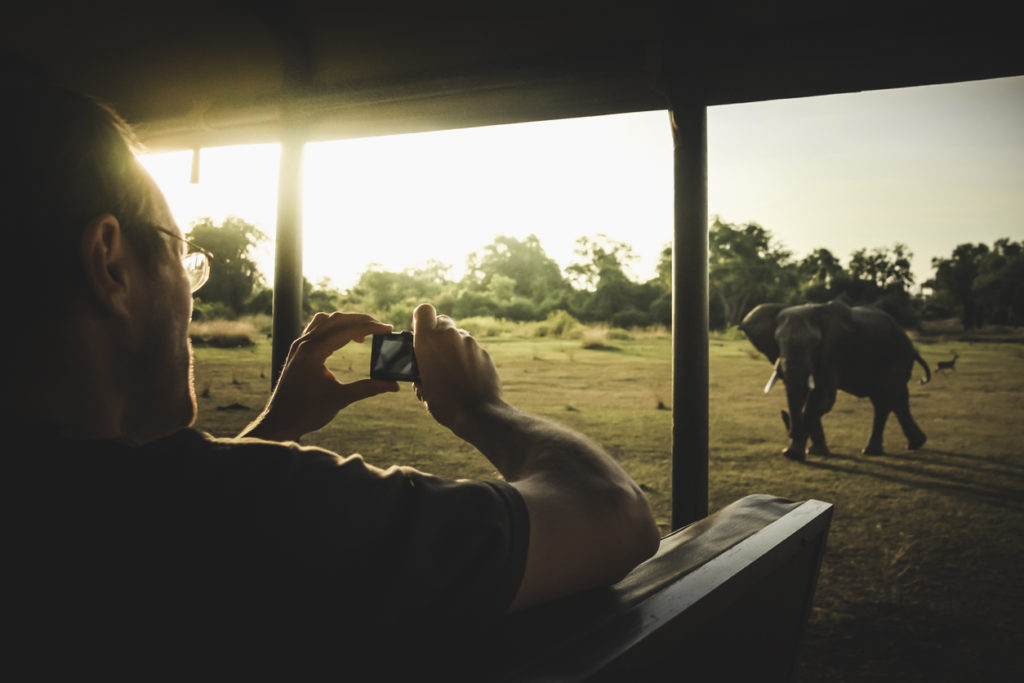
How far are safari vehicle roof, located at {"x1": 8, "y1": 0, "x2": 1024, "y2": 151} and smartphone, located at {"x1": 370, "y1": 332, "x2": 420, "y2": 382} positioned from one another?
110 centimetres

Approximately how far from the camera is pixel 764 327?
4.73m

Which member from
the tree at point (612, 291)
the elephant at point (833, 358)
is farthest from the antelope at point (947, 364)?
the tree at point (612, 291)

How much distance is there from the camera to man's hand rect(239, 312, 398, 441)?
2.80 ft

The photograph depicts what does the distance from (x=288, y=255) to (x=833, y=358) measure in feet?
13.8

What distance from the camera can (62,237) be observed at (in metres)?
0.42

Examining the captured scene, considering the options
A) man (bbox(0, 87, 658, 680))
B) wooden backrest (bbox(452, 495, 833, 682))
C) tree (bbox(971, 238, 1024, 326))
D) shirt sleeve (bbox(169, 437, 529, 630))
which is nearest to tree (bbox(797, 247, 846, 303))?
tree (bbox(971, 238, 1024, 326))

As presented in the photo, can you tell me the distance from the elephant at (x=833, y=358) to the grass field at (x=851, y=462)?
0.27 m

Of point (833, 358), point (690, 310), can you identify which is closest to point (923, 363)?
point (833, 358)

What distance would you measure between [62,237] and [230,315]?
74.8 inches

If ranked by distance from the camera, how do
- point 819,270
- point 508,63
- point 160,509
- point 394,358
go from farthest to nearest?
point 819,270
point 508,63
point 394,358
point 160,509

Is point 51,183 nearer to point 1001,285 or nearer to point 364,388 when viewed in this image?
point 364,388

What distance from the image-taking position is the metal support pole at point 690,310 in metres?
1.45

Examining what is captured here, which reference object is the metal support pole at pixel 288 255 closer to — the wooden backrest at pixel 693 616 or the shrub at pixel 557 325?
the shrub at pixel 557 325

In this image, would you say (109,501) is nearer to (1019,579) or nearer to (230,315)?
(230,315)
